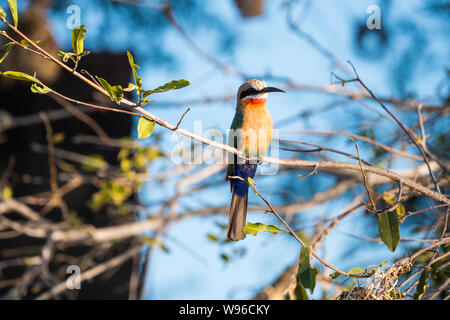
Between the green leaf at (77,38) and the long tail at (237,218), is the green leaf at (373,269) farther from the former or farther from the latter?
the green leaf at (77,38)

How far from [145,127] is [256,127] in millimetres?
867

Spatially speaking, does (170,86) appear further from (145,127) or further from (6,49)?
(6,49)

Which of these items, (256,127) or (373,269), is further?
(256,127)

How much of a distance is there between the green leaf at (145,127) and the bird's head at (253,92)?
2.40 feet

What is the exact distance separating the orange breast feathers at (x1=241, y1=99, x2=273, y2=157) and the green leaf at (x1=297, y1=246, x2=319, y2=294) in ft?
2.06

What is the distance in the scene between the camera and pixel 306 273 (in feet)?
4.76

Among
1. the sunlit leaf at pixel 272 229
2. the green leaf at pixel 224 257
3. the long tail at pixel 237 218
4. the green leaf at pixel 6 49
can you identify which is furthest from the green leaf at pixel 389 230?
the green leaf at pixel 224 257

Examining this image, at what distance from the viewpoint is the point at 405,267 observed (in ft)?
4.99

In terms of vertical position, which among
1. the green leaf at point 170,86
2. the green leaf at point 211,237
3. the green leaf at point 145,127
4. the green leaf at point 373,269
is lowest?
the green leaf at point 373,269

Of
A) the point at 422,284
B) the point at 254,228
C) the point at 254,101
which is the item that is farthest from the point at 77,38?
the point at 422,284

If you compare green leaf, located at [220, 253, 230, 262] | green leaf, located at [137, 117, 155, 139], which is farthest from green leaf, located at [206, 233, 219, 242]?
green leaf, located at [137, 117, 155, 139]

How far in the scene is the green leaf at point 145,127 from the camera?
124 cm

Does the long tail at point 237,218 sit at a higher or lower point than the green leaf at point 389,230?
higher
